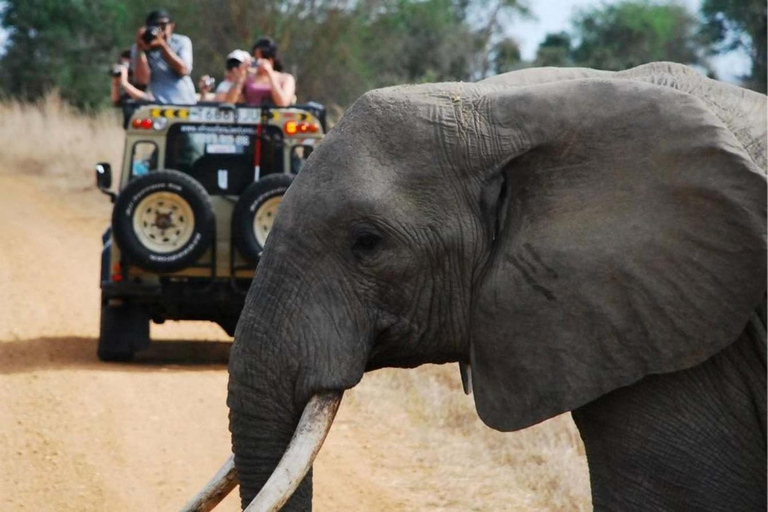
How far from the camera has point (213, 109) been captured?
10.6 meters

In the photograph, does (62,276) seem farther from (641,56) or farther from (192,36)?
(641,56)

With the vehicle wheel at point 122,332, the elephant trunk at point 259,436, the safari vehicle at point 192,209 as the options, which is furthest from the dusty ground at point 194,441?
the elephant trunk at point 259,436

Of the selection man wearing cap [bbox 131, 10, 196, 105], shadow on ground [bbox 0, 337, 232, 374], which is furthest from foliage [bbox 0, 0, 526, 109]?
shadow on ground [bbox 0, 337, 232, 374]

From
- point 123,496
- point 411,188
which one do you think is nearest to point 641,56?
point 123,496

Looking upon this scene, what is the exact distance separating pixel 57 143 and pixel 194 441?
16.7 metres

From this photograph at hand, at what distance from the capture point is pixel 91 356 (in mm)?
10688

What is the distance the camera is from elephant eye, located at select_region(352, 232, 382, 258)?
12.8 ft

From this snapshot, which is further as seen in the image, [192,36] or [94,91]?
[94,91]

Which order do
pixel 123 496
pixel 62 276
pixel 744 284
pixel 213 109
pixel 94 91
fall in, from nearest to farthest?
pixel 744 284
pixel 123 496
pixel 213 109
pixel 62 276
pixel 94 91

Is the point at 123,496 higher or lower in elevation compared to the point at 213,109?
lower

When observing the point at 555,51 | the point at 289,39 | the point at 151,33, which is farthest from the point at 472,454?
the point at 555,51

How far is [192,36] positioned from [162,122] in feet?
53.6

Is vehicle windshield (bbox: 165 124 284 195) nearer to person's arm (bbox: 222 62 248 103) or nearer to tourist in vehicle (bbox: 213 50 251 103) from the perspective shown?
person's arm (bbox: 222 62 248 103)

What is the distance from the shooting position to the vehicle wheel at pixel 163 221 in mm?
10055
